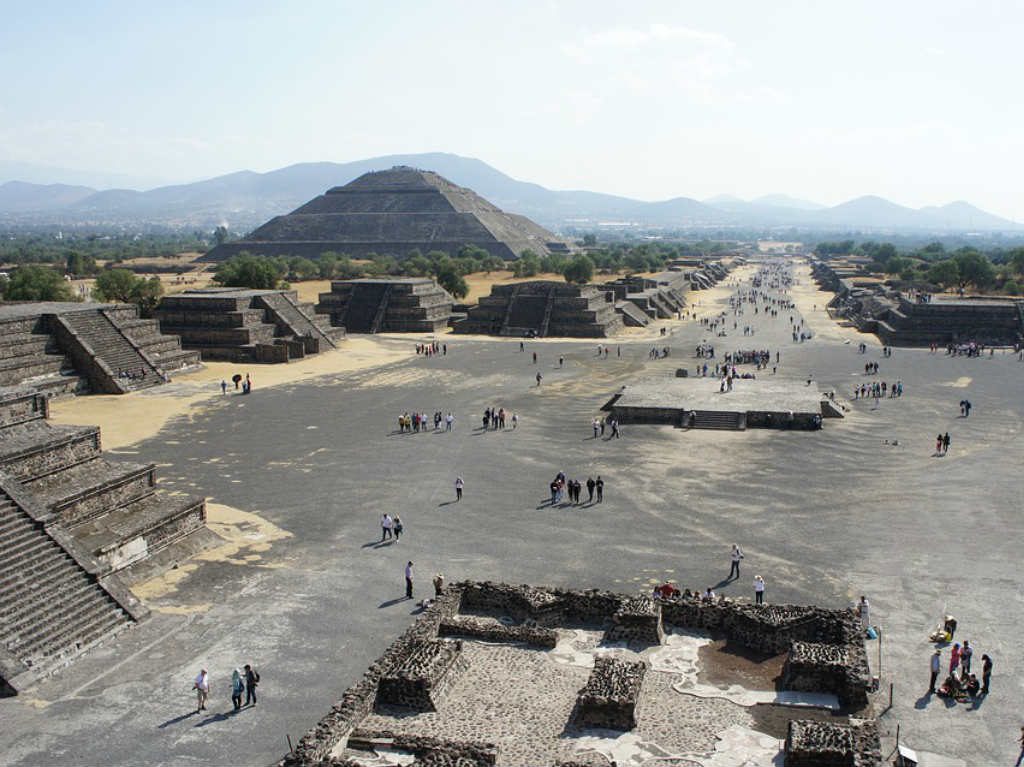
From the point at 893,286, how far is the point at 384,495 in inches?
3315

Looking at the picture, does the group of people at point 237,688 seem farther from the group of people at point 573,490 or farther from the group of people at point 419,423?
the group of people at point 419,423

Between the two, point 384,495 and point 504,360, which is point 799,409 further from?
point 504,360

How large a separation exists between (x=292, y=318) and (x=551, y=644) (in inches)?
1883

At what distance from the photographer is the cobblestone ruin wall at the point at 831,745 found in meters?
12.2

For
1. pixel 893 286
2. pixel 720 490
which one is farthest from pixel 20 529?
pixel 893 286

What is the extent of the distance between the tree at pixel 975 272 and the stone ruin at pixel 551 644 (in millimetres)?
93937

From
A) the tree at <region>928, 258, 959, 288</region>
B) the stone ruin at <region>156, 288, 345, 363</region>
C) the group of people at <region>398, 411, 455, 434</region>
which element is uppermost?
the tree at <region>928, 258, 959, 288</region>

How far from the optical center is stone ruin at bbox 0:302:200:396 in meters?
43.6

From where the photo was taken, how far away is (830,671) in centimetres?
1505

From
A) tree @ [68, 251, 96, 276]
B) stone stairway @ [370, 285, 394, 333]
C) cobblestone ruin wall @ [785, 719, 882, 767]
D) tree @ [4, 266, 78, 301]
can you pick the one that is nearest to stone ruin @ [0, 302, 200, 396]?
tree @ [4, 266, 78, 301]

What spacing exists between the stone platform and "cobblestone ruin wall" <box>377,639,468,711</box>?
917 inches

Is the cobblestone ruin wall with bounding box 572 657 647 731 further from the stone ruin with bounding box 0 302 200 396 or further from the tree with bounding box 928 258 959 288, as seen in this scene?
the tree with bounding box 928 258 959 288

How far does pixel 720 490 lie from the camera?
90.5 feet

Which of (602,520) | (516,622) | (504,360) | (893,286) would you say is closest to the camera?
(516,622)
